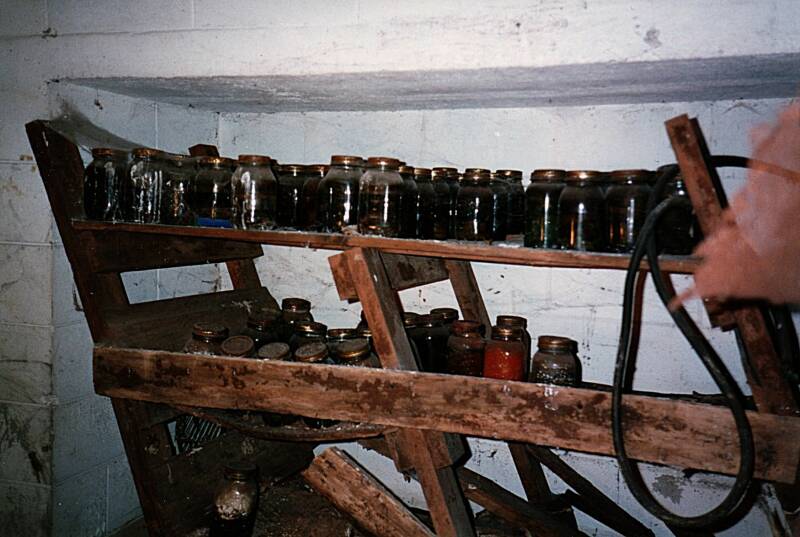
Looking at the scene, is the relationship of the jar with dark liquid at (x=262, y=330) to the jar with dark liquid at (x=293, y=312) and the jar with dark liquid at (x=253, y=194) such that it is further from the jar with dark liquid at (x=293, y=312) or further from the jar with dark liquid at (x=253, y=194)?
the jar with dark liquid at (x=253, y=194)

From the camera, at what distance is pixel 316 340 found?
1973mm

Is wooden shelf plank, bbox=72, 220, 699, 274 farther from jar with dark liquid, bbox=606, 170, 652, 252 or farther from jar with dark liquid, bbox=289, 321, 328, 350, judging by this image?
jar with dark liquid, bbox=289, 321, 328, 350

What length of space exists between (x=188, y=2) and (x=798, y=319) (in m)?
2.05

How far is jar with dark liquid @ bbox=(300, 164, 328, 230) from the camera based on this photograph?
6.12 ft

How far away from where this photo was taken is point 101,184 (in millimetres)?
1827

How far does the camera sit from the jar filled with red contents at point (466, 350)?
172 centimetres

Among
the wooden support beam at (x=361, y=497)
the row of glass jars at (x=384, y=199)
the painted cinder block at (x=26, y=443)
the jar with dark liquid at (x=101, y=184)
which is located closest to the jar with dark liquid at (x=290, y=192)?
the row of glass jars at (x=384, y=199)

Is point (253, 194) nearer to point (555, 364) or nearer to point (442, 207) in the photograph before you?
point (442, 207)

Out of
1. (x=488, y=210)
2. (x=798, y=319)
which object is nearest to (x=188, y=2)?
(x=488, y=210)

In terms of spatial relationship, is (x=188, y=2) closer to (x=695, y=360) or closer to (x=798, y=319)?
(x=695, y=360)

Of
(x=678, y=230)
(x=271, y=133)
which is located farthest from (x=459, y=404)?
(x=271, y=133)

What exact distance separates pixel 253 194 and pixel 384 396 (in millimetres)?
703

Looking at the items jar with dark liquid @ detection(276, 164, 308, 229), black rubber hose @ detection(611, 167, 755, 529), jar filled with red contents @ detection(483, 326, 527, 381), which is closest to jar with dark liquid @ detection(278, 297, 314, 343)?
jar with dark liquid @ detection(276, 164, 308, 229)

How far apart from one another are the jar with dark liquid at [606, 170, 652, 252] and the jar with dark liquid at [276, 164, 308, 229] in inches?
35.4
